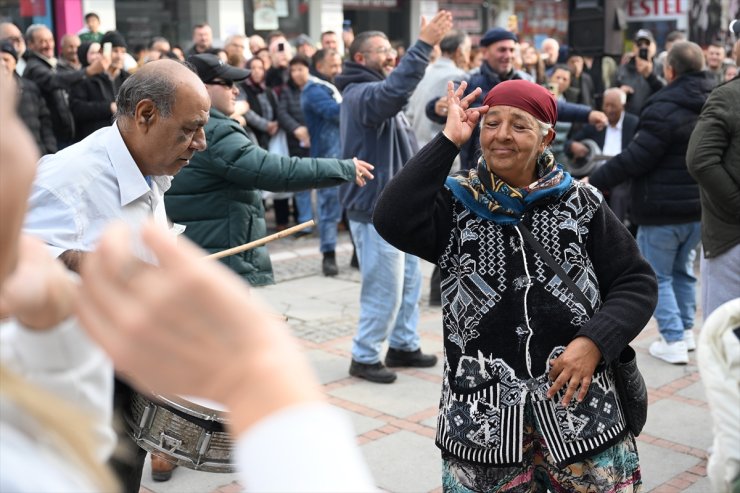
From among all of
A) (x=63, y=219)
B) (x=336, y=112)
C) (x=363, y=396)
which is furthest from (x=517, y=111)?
(x=336, y=112)

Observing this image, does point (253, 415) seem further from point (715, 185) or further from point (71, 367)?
point (715, 185)

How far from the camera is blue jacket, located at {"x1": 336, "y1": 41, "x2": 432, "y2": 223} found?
570 centimetres

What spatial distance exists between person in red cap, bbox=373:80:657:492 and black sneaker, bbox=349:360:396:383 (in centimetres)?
278

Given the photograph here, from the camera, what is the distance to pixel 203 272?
2.56ft

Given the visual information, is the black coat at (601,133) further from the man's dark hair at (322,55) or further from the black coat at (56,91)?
the black coat at (56,91)

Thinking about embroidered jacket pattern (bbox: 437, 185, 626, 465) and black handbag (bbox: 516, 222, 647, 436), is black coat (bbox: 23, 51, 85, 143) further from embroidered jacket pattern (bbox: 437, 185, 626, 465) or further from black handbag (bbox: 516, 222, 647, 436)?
black handbag (bbox: 516, 222, 647, 436)

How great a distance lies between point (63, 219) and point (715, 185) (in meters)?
3.19

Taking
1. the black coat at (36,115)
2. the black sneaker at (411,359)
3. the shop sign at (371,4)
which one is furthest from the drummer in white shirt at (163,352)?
the shop sign at (371,4)

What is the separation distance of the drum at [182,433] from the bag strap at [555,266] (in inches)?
42.0

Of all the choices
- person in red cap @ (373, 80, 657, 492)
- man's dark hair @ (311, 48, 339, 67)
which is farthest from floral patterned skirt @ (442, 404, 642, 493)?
man's dark hair @ (311, 48, 339, 67)

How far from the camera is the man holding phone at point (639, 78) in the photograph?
1092cm

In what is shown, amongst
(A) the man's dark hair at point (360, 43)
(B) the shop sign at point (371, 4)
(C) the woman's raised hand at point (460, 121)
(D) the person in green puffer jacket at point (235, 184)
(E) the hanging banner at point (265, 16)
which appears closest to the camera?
(C) the woman's raised hand at point (460, 121)

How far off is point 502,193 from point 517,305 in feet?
1.15

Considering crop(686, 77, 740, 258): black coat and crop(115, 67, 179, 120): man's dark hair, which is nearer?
crop(115, 67, 179, 120): man's dark hair
